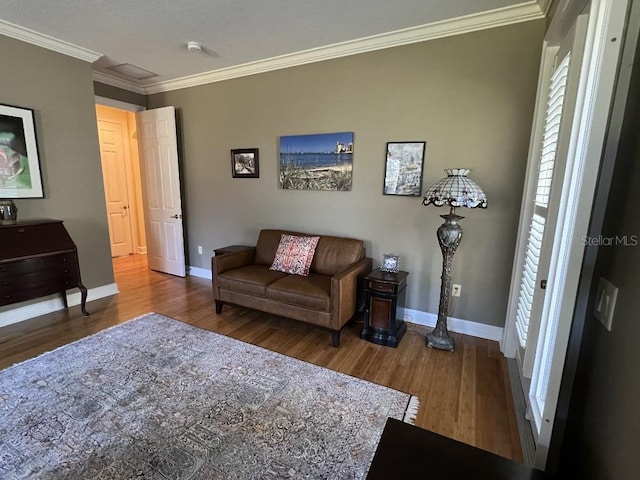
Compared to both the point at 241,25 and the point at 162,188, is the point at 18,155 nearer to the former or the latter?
the point at 162,188

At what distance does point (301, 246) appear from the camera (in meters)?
3.25

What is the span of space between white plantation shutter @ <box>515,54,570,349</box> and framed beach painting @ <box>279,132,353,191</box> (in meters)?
1.69

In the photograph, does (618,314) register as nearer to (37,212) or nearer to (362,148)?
(362,148)

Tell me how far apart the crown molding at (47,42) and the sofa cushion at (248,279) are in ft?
9.04

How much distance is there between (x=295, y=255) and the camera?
322 centimetres

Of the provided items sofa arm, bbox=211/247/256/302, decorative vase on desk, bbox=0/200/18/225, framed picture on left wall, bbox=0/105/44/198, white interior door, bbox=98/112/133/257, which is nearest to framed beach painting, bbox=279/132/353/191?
sofa arm, bbox=211/247/256/302

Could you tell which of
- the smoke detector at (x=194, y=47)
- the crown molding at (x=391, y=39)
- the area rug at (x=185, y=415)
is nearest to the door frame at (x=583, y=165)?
the area rug at (x=185, y=415)

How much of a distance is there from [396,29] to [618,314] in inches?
108

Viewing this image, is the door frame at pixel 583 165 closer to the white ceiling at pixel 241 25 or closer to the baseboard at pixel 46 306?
the white ceiling at pixel 241 25

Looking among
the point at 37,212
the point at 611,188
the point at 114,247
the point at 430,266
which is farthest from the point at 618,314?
the point at 114,247

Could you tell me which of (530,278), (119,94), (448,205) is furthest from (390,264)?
(119,94)

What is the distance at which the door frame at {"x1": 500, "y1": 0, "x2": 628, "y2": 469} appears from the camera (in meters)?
0.98

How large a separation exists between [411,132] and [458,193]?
37.1 inches

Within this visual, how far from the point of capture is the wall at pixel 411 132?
2555 mm
